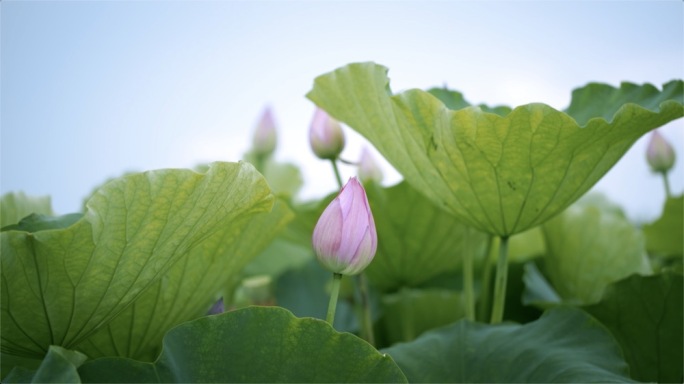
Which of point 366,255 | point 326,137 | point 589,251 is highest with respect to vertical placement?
point 326,137

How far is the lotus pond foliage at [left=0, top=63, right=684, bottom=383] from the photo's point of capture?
62 cm

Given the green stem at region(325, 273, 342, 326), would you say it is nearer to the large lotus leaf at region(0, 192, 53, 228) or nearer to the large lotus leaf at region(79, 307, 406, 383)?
the large lotus leaf at region(79, 307, 406, 383)

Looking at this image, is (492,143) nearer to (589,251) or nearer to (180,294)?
(180,294)

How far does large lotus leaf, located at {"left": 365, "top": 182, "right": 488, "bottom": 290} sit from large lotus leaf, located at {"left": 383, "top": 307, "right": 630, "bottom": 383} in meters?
0.29

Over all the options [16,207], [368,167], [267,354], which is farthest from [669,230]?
[16,207]

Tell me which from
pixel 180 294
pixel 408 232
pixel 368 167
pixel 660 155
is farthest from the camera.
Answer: pixel 660 155

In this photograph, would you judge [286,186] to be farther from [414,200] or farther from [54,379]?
[54,379]

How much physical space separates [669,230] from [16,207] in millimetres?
1040

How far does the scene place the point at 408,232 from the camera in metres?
1.12

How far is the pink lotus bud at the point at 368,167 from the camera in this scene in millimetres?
1351

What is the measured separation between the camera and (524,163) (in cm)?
79

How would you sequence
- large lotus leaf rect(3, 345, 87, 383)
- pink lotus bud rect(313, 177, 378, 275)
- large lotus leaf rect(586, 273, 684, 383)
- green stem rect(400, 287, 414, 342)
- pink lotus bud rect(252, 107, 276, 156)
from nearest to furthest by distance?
large lotus leaf rect(3, 345, 87, 383)
pink lotus bud rect(313, 177, 378, 275)
large lotus leaf rect(586, 273, 684, 383)
green stem rect(400, 287, 414, 342)
pink lotus bud rect(252, 107, 276, 156)

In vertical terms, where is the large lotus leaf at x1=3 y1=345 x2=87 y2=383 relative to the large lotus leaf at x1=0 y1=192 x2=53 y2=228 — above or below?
below

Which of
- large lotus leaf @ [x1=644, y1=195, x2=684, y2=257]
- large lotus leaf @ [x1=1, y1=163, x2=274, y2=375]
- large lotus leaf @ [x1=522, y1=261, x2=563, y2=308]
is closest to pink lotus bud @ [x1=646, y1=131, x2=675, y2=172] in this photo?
large lotus leaf @ [x1=644, y1=195, x2=684, y2=257]
